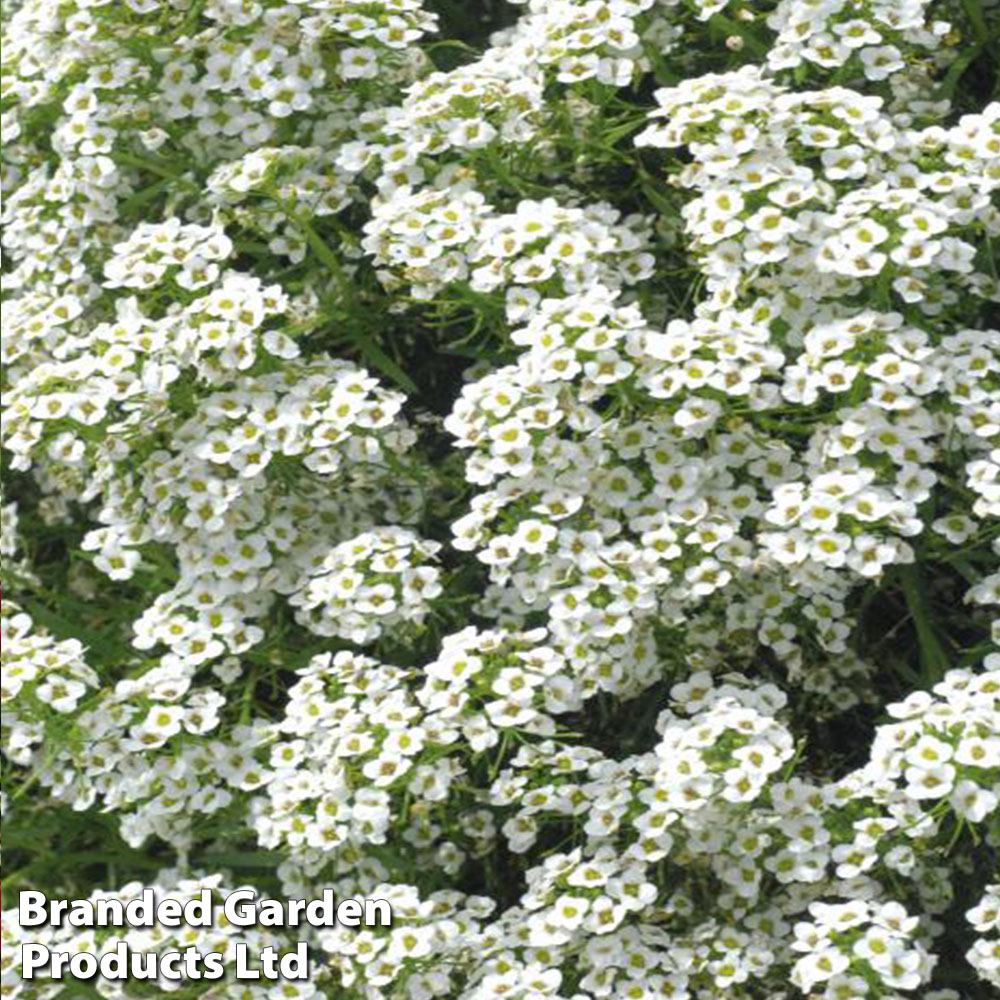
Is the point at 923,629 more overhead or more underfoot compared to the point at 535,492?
more underfoot

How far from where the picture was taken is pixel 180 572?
5047 millimetres

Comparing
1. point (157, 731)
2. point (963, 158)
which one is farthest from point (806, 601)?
point (157, 731)

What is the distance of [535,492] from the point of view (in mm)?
4508

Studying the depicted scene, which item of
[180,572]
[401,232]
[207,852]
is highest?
[401,232]

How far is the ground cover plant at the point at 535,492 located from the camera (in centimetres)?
435

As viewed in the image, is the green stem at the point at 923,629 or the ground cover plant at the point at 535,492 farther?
the green stem at the point at 923,629

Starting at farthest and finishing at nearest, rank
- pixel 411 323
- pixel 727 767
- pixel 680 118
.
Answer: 1. pixel 411 323
2. pixel 680 118
3. pixel 727 767

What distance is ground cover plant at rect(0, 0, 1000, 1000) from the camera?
4.35m

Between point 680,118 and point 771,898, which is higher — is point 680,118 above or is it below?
above

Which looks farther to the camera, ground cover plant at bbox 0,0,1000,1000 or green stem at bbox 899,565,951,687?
green stem at bbox 899,565,951,687

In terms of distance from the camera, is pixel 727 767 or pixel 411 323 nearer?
pixel 727 767

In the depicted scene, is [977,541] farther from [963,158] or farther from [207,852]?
[207,852]

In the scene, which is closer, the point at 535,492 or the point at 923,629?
the point at 535,492

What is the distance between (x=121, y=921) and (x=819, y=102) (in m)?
2.06
